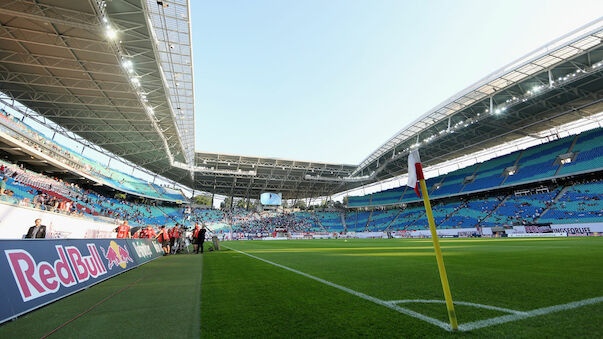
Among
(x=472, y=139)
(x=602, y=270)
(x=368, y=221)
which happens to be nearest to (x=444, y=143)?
(x=472, y=139)

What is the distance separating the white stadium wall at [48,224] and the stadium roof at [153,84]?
921 centimetres

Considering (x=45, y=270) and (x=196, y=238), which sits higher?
(x=196, y=238)

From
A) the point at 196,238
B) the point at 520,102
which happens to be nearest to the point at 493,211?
the point at 520,102

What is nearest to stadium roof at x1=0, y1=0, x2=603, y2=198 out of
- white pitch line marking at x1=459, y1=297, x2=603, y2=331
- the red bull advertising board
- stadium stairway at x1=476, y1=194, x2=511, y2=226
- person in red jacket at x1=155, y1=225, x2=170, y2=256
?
stadium stairway at x1=476, y1=194, x2=511, y2=226

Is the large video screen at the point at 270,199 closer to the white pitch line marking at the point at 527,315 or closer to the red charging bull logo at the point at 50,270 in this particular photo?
the red charging bull logo at the point at 50,270

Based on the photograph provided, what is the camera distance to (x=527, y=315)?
278 cm

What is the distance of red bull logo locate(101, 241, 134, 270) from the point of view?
22.5 feet

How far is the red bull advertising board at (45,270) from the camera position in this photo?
3.38 metres

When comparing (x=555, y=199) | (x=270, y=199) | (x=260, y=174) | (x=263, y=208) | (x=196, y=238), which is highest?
(x=260, y=174)

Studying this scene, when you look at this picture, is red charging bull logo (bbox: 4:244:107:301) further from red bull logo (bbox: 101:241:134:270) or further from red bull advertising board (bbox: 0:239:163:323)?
red bull logo (bbox: 101:241:134:270)

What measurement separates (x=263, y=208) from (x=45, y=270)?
188 feet

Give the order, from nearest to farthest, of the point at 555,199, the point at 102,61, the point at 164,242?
the point at 164,242, the point at 102,61, the point at 555,199

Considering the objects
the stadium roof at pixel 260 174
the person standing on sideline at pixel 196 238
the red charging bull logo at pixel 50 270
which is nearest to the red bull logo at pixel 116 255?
the red charging bull logo at pixel 50 270

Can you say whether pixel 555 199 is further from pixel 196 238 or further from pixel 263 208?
pixel 263 208
